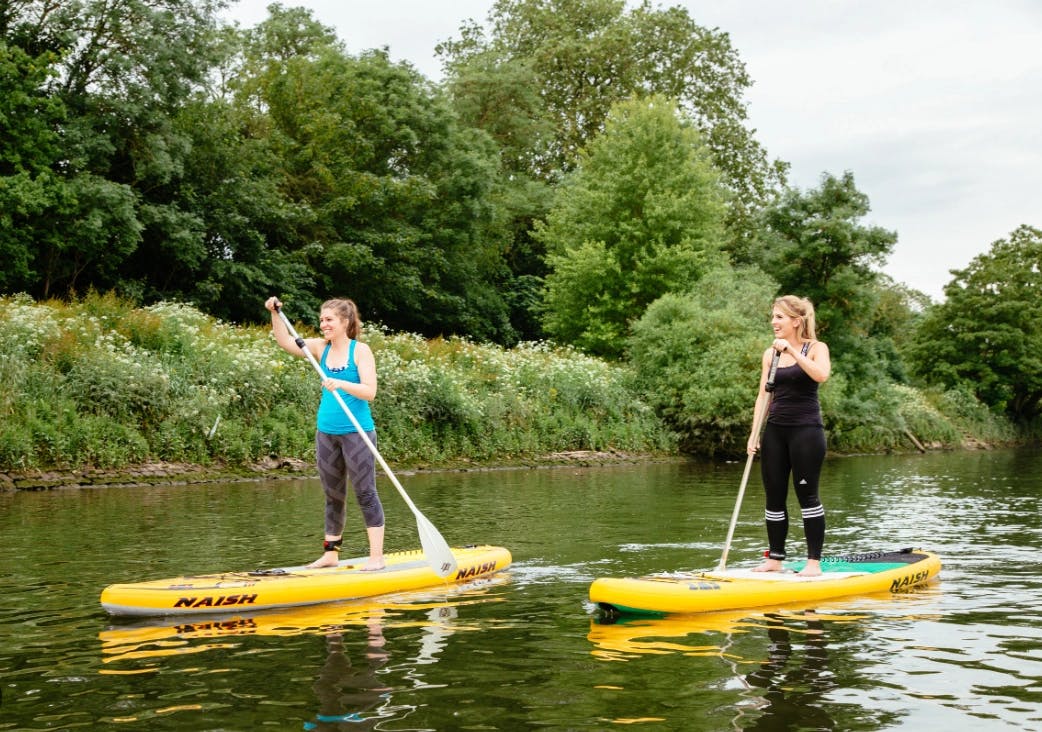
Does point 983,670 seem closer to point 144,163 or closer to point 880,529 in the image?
point 880,529

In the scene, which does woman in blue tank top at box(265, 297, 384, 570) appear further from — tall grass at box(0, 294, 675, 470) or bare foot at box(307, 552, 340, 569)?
tall grass at box(0, 294, 675, 470)

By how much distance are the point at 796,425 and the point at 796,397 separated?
212mm

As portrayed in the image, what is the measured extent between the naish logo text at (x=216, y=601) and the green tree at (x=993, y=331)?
5027 cm

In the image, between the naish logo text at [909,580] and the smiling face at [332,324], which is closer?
the smiling face at [332,324]

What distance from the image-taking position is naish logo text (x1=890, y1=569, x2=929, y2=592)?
8.40m

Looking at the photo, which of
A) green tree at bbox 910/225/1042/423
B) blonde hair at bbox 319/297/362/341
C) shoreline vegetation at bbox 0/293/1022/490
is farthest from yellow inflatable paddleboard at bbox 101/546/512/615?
green tree at bbox 910/225/1042/423

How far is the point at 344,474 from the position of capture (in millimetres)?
8445

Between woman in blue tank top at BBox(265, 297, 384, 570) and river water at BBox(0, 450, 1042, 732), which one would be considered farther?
woman in blue tank top at BBox(265, 297, 384, 570)

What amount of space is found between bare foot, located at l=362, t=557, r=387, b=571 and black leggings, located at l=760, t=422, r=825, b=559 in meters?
3.00

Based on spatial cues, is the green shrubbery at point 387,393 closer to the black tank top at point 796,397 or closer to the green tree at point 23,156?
the green tree at point 23,156

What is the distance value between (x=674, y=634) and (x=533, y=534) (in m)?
5.36

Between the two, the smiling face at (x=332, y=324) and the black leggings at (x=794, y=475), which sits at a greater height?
the smiling face at (x=332, y=324)

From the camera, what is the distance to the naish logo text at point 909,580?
27.6 ft

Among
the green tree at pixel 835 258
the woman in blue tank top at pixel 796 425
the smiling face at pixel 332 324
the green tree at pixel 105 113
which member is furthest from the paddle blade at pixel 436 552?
the green tree at pixel 835 258
